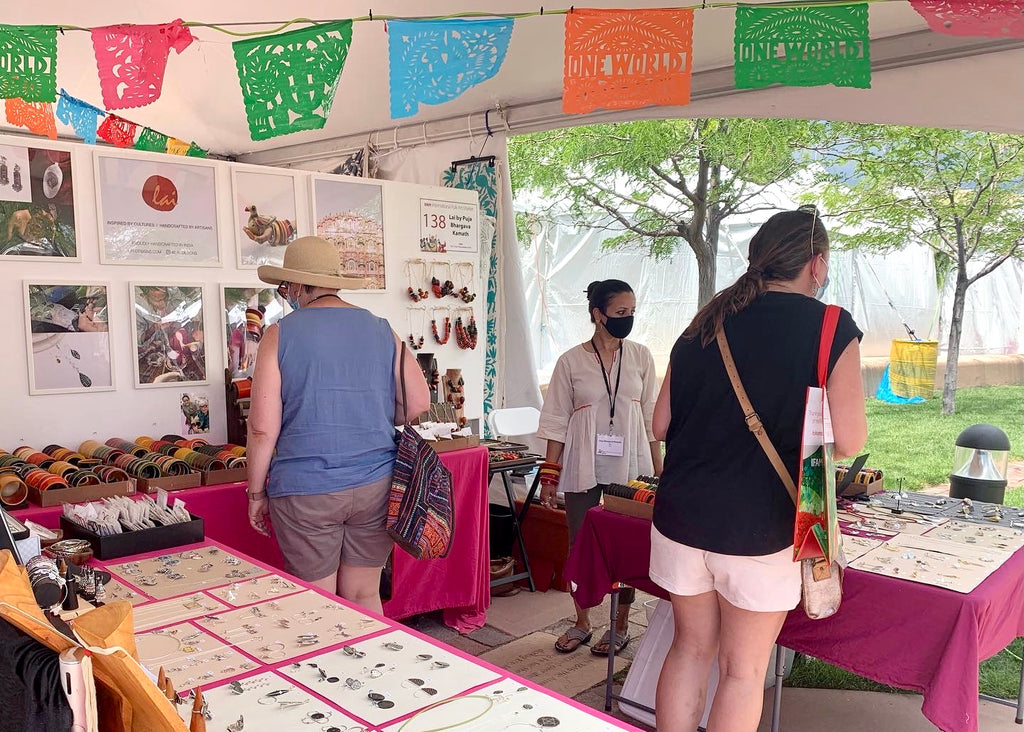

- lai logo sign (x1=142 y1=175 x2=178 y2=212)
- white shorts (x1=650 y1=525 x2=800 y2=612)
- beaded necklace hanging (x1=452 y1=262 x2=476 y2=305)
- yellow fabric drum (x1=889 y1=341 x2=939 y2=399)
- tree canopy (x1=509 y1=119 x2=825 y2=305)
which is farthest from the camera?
yellow fabric drum (x1=889 y1=341 x2=939 y2=399)

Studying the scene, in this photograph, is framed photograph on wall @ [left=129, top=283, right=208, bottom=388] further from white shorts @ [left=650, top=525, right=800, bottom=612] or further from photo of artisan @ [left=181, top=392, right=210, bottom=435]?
white shorts @ [left=650, top=525, right=800, bottom=612]

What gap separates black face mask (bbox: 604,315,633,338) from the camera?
3.21 meters

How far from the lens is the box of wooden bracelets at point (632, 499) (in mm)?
2666

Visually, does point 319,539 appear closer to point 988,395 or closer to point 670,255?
point 670,255

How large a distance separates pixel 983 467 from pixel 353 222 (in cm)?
318

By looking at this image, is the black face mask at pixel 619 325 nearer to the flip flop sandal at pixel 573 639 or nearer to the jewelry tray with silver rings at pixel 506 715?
the flip flop sandal at pixel 573 639

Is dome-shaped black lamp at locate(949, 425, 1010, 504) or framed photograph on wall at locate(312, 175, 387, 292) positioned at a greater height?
framed photograph on wall at locate(312, 175, 387, 292)

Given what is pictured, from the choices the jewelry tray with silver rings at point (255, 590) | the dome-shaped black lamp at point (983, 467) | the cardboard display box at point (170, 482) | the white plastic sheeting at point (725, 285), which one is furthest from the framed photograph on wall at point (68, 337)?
the white plastic sheeting at point (725, 285)

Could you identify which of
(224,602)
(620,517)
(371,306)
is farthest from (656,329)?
(224,602)

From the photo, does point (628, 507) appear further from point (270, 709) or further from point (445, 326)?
point (445, 326)

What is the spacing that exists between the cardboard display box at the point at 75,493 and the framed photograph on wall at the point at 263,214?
47.9 inches

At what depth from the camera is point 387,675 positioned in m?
1.37

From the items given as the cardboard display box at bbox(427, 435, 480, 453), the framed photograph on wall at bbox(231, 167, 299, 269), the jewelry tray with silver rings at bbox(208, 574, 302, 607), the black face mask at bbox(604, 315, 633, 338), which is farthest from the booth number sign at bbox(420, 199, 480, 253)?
the jewelry tray with silver rings at bbox(208, 574, 302, 607)

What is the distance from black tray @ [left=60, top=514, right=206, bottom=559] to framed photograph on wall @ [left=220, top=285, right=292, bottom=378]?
1.31m
